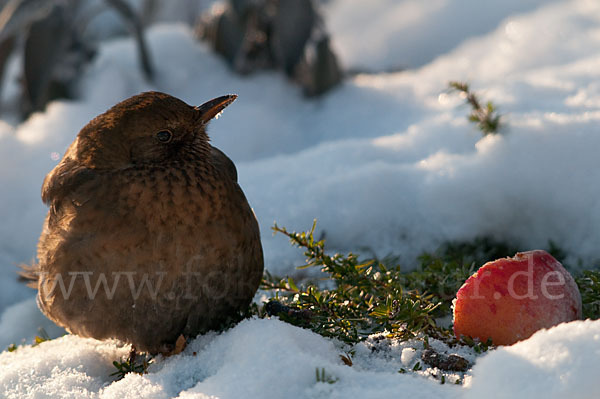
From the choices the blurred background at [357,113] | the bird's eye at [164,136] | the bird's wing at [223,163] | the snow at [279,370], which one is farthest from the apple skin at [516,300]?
the bird's eye at [164,136]

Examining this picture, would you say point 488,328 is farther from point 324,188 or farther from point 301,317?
point 324,188

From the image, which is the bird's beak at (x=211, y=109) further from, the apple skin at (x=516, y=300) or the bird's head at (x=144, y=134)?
the apple skin at (x=516, y=300)

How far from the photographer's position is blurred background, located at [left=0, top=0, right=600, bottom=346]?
116 inches

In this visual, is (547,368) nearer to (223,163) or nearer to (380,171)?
(223,163)

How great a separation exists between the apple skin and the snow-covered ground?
0.92 feet

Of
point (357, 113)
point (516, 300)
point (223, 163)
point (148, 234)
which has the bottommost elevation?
point (516, 300)

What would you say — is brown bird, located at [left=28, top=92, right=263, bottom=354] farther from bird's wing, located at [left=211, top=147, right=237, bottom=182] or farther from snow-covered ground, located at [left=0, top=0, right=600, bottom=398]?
snow-covered ground, located at [left=0, top=0, right=600, bottom=398]

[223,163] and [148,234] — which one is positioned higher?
[223,163]

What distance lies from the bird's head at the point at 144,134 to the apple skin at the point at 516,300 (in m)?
1.01

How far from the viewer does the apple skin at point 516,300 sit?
1.88 meters

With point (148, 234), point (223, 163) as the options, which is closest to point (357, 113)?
point (223, 163)

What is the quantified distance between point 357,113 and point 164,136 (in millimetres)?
2931

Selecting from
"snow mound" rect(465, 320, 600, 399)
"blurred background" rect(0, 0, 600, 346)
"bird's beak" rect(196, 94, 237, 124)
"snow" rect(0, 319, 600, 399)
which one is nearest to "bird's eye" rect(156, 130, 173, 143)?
"bird's beak" rect(196, 94, 237, 124)

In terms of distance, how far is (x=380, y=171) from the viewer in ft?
10.7
